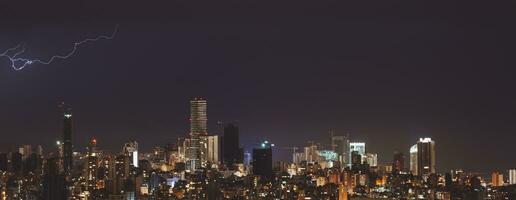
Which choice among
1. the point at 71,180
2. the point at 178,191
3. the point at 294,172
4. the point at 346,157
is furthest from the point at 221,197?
the point at 346,157

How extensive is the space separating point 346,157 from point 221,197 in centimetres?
738

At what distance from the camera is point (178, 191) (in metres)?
15.4

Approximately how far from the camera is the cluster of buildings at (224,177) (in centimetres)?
1432

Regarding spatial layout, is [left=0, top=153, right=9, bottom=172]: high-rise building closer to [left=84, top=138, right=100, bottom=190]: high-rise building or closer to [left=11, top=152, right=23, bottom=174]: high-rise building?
[left=11, top=152, right=23, bottom=174]: high-rise building

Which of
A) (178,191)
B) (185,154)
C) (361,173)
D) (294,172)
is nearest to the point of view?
(178,191)

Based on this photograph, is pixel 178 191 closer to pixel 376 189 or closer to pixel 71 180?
pixel 71 180

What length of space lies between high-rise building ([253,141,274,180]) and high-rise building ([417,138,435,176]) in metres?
2.39

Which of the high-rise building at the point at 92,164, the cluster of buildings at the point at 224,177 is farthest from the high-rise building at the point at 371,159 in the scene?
the high-rise building at the point at 92,164

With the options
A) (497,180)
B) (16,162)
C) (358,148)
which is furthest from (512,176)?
(16,162)

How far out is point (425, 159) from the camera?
18.7m

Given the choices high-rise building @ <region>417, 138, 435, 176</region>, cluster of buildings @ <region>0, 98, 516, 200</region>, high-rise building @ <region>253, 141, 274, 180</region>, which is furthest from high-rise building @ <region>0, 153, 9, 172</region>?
high-rise building @ <region>417, 138, 435, 176</region>

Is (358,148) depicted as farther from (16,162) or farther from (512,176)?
Answer: (16,162)

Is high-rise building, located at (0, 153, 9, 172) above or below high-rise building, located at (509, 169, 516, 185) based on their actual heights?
above

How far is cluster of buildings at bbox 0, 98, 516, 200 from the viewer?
14323 millimetres
